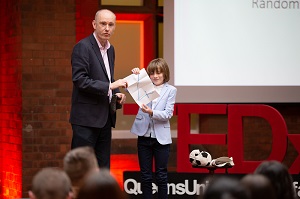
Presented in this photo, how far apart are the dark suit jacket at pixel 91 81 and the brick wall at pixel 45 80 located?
1826 mm

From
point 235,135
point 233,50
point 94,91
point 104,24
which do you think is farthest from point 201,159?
point 104,24

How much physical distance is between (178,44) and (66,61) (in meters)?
1.11

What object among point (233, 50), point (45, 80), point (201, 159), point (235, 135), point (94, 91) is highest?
point (233, 50)

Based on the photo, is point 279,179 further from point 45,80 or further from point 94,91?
point 45,80

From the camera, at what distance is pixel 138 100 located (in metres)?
5.53

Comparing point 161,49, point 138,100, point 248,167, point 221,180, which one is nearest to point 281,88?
point 248,167

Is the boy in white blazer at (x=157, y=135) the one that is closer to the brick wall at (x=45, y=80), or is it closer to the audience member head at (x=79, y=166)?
the brick wall at (x=45, y=80)

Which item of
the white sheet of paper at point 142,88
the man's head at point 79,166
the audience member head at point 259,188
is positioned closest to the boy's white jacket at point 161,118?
the white sheet of paper at point 142,88

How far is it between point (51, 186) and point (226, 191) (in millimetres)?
755

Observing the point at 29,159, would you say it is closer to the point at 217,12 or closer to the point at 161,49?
the point at 161,49

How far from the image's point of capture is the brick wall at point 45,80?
6941 mm

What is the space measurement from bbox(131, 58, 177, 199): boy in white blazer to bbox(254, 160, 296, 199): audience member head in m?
2.66

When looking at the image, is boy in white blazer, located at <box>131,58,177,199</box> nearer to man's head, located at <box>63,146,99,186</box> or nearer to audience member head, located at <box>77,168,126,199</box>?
man's head, located at <box>63,146,99,186</box>

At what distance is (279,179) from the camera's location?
299 centimetres
